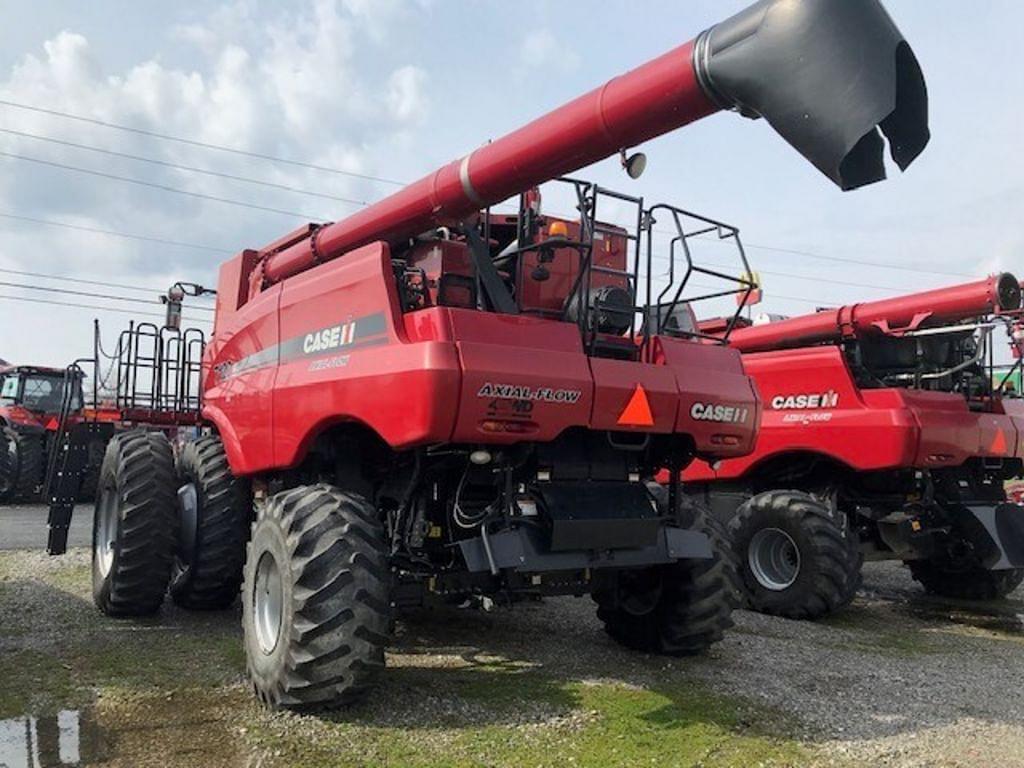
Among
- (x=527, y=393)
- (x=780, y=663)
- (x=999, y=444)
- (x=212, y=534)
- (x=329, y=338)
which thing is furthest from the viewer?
(x=999, y=444)

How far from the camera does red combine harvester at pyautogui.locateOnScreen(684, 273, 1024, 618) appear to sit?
772 centimetres

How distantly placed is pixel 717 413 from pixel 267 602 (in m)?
2.76

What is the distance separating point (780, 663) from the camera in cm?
598

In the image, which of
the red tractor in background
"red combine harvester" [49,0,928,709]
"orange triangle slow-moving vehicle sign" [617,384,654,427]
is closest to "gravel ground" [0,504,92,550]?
the red tractor in background

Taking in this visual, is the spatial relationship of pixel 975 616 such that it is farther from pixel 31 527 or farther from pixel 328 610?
pixel 31 527

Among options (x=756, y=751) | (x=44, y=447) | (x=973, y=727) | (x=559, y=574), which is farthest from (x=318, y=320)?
(x=44, y=447)

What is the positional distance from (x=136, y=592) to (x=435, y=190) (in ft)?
12.0

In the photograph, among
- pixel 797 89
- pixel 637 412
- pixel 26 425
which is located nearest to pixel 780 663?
pixel 637 412

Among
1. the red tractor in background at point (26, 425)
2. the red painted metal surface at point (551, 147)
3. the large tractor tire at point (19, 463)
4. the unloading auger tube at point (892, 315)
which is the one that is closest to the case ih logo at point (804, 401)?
the unloading auger tube at point (892, 315)

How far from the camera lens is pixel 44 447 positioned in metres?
17.1

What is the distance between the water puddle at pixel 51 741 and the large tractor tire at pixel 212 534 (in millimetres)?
2077

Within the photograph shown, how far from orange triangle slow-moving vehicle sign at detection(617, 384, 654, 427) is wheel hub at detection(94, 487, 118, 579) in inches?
162

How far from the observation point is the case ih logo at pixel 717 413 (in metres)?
A: 5.29

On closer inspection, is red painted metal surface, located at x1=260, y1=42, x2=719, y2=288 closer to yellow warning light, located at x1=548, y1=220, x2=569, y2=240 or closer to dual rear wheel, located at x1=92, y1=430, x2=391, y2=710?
yellow warning light, located at x1=548, y1=220, x2=569, y2=240
